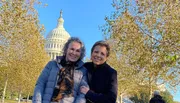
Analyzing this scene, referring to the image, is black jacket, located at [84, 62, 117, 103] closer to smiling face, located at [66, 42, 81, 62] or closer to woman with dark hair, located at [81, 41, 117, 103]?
woman with dark hair, located at [81, 41, 117, 103]

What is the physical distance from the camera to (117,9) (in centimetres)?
1527

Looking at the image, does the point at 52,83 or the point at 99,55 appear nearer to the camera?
the point at 52,83

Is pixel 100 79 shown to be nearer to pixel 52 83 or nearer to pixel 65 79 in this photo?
pixel 65 79

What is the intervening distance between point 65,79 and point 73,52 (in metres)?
0.42

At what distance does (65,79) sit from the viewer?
13.2 ft

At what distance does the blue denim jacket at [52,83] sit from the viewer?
3.98m

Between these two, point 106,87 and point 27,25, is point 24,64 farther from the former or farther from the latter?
point 106,87

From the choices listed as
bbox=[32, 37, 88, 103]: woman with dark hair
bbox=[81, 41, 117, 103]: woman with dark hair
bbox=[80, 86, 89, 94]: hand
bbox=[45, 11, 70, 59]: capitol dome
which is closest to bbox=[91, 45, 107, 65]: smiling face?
bbox=[81, 41, 117, 103]: woman with dark hair

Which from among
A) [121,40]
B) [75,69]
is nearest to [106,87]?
[75,69]

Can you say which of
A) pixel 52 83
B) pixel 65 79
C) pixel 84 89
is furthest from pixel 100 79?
pixel 52 83

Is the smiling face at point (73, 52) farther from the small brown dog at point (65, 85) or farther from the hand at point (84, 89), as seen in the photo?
the hand at point (84, 89)

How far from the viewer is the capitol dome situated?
390 ft

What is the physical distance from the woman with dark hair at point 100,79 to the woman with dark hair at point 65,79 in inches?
3.9

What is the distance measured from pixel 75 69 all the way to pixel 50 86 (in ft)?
1.42
